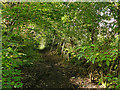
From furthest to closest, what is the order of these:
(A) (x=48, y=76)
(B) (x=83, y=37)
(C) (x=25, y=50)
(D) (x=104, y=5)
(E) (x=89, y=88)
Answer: (A) (x=48, y=76) < (C) (x=25, y=50) < (E) (x=89, y=88) < (B) (x=83, y=37) < (D) (x=104, y=5)

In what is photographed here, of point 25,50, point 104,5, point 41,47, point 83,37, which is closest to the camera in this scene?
point 104,5

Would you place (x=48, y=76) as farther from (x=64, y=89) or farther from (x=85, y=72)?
(x=85, y=72)

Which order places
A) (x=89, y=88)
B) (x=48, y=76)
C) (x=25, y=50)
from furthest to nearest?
(x=48, y=76) → (x=25, y=50) → (x=89, y=88)

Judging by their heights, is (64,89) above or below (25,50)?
below

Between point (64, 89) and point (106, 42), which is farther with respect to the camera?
point (64, 89)

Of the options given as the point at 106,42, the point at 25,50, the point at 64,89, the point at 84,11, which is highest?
the point at 84,11

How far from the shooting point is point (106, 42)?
374 centimetres

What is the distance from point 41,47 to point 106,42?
746 inches

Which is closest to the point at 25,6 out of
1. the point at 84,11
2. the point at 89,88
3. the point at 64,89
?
the point at 84,11

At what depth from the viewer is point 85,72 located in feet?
27.1

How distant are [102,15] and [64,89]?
16.1 ft

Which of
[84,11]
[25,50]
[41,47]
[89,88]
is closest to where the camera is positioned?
[84,11]

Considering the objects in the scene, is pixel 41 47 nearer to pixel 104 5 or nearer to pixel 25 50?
pixel 25 50

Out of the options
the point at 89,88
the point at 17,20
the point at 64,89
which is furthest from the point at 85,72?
the point at 17,20
